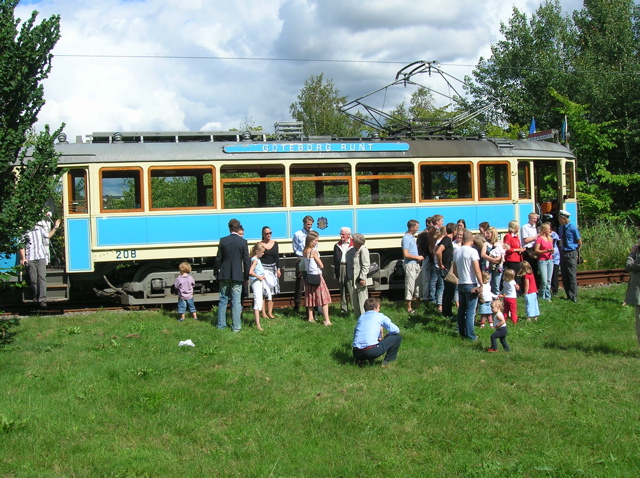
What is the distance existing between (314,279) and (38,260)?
16.2 feet

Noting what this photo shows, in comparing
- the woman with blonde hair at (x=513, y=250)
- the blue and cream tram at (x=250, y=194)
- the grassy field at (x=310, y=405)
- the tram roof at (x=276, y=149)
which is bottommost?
the grassy field at (x=310, y=405)

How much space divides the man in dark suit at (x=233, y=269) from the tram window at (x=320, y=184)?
3.16 meters

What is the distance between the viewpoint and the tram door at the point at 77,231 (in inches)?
464

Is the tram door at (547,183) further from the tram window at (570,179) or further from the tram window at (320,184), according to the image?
the tram window at (320,184)

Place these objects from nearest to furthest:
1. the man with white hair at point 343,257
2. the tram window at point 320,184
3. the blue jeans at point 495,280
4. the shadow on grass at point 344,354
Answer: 1. the shadow on grass at point 344,354
2. the man with white hair at point 343,257
3. the blue jeans at point 495,280
4. the tram window at point 320,184

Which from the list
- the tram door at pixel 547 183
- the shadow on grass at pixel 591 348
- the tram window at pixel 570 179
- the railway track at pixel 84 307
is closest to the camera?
the shadow on grass at pixel 591 348

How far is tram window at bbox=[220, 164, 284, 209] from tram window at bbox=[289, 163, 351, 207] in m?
0.29

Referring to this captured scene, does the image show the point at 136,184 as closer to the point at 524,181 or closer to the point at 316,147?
the point at 316,147

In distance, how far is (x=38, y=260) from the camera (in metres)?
11.6

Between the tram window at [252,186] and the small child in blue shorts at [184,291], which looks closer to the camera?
the small child in blue shorts at [184,291]

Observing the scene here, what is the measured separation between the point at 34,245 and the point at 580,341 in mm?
8899

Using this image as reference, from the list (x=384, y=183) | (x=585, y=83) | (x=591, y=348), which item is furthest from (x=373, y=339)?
(x=585, y=83)

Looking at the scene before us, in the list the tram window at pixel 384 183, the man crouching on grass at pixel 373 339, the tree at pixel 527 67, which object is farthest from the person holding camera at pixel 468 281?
the tree at pixel 527 67

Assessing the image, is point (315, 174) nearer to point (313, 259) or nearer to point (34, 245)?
point (313, 259)
